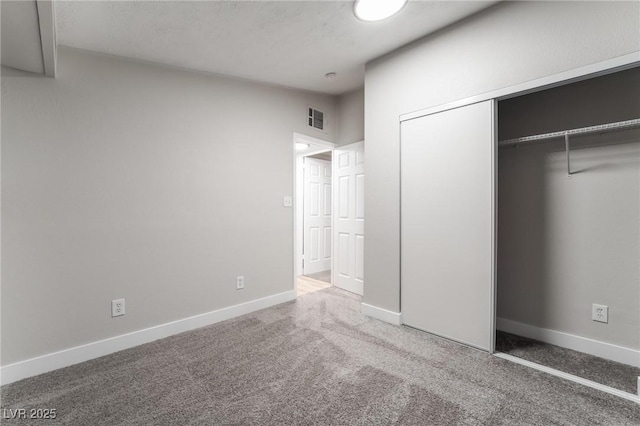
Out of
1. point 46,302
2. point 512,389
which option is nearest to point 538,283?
point 512,389

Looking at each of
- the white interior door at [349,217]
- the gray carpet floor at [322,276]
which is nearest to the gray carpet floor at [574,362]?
the white interior door at [349,217]

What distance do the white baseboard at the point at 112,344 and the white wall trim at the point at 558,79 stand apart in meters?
2.70

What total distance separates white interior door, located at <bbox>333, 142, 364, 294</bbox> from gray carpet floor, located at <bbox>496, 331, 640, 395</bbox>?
174cm

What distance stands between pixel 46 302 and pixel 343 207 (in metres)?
3.04

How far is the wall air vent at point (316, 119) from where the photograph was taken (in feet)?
11.8

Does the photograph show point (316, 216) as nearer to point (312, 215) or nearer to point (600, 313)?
point (312, 215)

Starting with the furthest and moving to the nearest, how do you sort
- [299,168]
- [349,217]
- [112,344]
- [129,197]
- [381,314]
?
[299,168]
[349,217]
[381,314]
[129,197]
[112,344]

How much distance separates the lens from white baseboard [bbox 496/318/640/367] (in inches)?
78.7

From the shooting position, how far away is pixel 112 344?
7.28ft

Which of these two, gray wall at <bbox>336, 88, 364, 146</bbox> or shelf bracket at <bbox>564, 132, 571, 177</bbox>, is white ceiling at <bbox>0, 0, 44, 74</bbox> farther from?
shelf bracket at <bbox>564, 132, 571, 177</bbox>

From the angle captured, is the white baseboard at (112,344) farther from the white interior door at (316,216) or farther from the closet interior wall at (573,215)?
the closet interior wall at (573,215)

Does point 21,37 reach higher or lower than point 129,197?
higher

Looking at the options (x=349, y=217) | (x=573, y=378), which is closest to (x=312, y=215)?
(x=349, y=217)

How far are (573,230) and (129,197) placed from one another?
3557 millimetres
